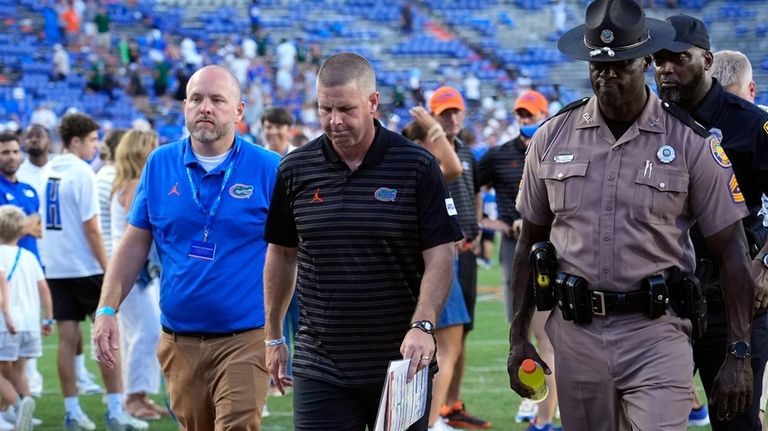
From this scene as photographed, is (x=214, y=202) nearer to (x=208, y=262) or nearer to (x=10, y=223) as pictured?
(x=208, y=262)

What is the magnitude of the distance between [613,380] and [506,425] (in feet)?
14.6

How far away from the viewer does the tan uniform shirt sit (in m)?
4.55

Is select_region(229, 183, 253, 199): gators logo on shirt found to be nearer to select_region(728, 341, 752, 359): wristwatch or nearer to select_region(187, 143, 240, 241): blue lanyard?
select_region(187, 143, 240, 241): blue lanyard

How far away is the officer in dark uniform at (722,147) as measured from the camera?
527 cm

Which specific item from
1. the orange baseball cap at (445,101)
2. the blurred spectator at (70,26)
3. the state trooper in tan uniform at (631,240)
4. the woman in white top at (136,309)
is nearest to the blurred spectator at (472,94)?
the blurred spectator at (70,26)

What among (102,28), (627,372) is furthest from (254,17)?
(627,372)

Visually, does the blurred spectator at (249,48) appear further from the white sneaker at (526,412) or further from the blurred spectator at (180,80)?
the white sneaker at (526,412)

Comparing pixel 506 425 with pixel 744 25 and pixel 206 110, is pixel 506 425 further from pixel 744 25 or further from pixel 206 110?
pixel 744 25

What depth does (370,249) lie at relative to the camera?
4.80 metres

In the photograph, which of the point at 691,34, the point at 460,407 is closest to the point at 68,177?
the point at 460,407

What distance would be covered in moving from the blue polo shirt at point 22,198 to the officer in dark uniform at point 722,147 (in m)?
5.94

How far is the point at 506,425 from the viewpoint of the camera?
895 cm

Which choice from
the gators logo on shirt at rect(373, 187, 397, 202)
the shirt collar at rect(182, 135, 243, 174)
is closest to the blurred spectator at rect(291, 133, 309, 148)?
the shirt collar at rect(182, 135, 243, 174)

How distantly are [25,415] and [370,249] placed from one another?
167 inches
